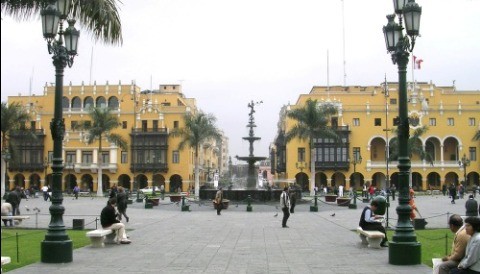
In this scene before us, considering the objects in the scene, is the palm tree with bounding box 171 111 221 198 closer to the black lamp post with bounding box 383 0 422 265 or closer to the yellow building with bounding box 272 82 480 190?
the yellow building with bounding box 272 82 480 190

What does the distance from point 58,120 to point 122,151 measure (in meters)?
65.9

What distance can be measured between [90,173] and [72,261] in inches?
2643

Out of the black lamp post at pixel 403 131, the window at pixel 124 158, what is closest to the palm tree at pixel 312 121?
the window at pixel 124 158

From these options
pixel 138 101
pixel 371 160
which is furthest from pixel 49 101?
pixel 371 160

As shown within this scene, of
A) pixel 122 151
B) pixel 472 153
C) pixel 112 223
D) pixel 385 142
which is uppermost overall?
pixel 385 142

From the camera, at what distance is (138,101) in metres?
81.4

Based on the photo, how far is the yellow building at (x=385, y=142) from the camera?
73938 millimetres

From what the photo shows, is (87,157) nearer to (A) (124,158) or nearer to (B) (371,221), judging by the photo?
(A) (124,158)

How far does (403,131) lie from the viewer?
38.1ft

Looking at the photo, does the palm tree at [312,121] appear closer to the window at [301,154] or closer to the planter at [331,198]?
the planter at [331,198]

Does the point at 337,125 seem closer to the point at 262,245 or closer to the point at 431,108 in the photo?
the point at 431,108

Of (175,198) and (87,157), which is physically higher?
(87,157)

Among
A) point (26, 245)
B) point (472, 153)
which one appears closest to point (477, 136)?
point (472, 153)

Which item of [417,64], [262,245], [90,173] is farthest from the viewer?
[90,173]
